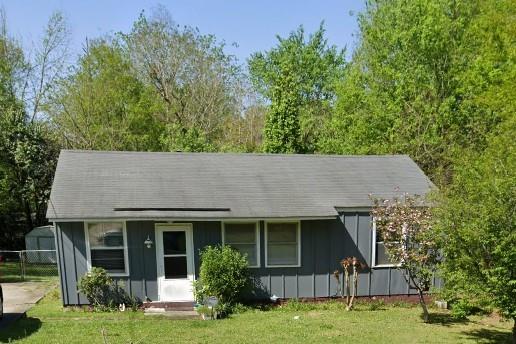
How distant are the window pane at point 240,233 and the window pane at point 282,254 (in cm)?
65

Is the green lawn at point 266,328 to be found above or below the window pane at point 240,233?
below

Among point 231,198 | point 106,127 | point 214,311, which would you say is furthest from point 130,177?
point 106,127

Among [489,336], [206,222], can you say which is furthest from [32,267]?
[489,336]

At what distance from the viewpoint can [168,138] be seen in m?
23.1

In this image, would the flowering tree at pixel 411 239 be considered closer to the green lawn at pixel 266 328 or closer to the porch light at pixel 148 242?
the green lawn at pixel 266 328

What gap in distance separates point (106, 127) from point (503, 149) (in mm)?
20657

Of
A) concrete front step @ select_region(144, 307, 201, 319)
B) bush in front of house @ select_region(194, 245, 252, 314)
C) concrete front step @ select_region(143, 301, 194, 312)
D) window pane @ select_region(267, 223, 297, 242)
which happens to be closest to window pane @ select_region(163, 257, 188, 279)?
bush in front of house @ select_region(194, 245, 252, 314)

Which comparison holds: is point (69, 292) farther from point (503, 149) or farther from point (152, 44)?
point (152, 44)

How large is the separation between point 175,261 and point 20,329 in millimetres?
3928

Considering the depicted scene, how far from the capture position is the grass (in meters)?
14.1

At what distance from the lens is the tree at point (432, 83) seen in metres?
16.9

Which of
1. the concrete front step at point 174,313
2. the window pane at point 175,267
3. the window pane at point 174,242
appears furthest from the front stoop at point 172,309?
the window pane at point 174,242

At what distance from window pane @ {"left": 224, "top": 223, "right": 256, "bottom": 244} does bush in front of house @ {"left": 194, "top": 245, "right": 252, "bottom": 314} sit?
1.56 ft

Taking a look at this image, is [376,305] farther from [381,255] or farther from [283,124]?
[283,124]
